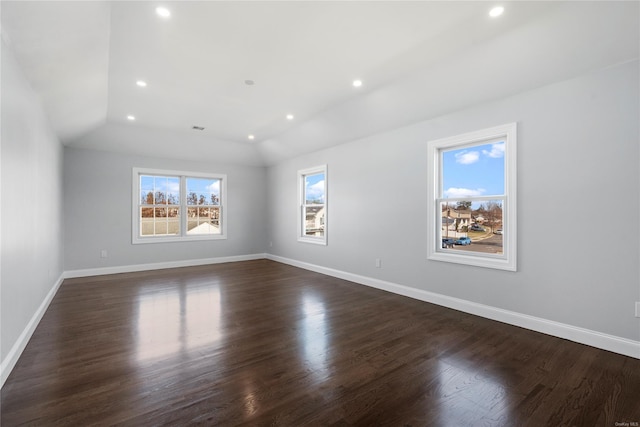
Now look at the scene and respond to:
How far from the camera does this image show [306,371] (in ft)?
7.46

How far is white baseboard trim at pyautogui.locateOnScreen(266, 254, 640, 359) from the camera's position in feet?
8.41

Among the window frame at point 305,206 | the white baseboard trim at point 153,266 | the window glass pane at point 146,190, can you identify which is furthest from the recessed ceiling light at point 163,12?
the white baseboard trim at point 153,266

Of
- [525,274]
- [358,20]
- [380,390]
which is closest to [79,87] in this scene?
[358,20]

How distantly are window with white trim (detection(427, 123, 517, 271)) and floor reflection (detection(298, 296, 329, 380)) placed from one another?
1692 mm

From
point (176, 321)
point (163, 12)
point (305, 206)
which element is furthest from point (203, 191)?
point (163, 12)

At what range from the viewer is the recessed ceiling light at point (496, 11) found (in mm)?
2279

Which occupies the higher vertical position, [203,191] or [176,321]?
[203,191]

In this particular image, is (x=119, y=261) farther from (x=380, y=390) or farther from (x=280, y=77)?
(x=380, y=390)

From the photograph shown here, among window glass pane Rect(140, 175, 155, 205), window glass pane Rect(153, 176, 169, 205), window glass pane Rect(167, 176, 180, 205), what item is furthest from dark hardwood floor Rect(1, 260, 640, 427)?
window glass pane Rect(167, 176, 180, 205)

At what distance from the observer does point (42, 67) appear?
8.75 ft

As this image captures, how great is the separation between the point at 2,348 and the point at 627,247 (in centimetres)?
492

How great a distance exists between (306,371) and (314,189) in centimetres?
442

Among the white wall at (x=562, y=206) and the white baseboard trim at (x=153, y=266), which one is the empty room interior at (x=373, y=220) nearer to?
the white wall at (x=562, y=206)

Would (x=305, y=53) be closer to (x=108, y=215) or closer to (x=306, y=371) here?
(x=306, y=371)
